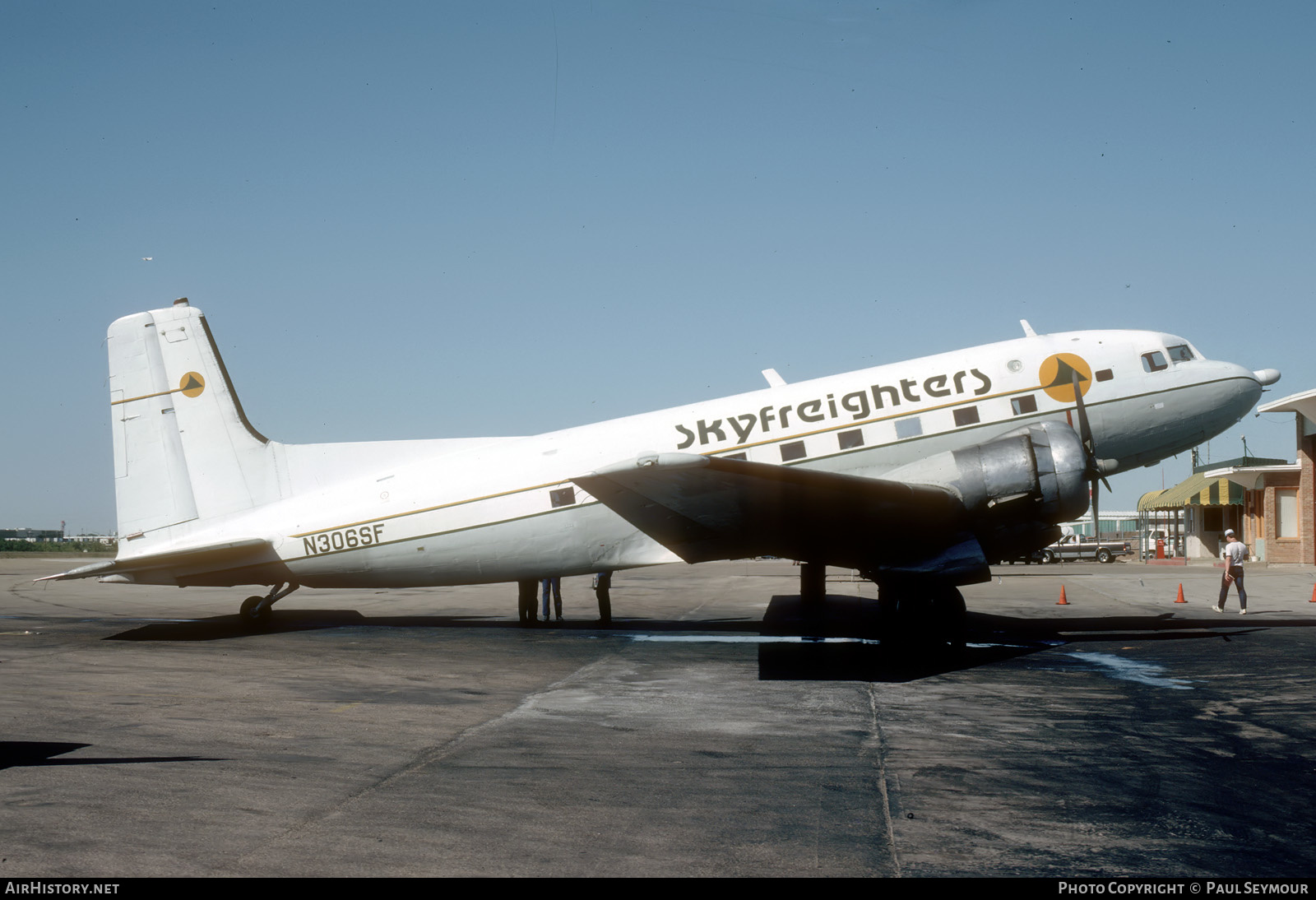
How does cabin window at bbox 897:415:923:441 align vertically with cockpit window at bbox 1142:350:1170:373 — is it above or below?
below

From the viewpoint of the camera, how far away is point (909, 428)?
15.8 meters

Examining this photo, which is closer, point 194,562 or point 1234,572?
point 194,562

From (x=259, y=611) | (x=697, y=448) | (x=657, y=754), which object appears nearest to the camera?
(x=657, y=754)

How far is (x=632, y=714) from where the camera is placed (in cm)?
947

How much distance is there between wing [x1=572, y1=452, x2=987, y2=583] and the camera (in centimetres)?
1201

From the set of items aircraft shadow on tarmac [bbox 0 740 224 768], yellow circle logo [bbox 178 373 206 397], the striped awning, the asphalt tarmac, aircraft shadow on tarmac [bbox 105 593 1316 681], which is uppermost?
yellow circle logo [bbox 178 373 206 397]

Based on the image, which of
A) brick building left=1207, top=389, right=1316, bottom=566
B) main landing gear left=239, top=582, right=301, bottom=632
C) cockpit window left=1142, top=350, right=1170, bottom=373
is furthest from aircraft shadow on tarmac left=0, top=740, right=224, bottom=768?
brick building left=1207, top=389, right=1316, bottom=566

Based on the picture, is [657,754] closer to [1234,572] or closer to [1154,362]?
[1154,362]

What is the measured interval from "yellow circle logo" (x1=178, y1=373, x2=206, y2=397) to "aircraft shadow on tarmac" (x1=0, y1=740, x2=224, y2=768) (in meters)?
10.7

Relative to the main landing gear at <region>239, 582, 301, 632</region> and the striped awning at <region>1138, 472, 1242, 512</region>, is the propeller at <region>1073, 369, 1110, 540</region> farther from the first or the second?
the striped awning at <region>1138, 472, 1242, 512</region>

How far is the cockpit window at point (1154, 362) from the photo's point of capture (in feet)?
53.0

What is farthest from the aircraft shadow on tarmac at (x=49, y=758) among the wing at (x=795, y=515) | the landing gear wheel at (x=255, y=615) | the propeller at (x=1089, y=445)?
the propeller at (x=1089, y=445)

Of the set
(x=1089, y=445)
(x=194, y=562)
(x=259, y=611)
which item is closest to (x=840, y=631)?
(x=1089, y=445)

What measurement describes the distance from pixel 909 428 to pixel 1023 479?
235 centimetres
